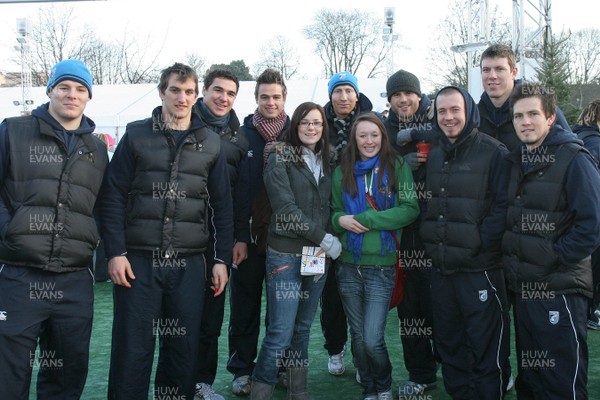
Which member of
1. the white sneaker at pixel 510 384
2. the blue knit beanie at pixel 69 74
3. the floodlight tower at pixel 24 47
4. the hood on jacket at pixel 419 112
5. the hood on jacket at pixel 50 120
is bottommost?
the white sneaker at pixel 510 384

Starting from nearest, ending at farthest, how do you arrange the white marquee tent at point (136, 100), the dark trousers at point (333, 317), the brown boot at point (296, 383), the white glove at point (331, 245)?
the white glove at point (331, 245) < the brown boot at point (296, 383) < the dark trousers at point (333, 317) < the white marquee tent at point (136, 100)

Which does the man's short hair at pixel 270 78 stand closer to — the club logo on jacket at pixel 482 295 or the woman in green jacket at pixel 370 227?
the woman in green jacket at pixel 370 227

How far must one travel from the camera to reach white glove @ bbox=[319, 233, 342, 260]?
383 centimetres

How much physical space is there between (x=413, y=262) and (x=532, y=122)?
1406mm

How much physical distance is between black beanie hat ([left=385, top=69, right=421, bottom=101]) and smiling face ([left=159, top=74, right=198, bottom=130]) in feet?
5.30

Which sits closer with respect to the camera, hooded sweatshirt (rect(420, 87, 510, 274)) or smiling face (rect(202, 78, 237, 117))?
hooded sweatshirt (rect(420, 87, 510, 274))

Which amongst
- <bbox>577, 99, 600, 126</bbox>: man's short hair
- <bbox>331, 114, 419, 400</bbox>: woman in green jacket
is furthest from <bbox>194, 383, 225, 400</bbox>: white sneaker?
<bbox>577, 99, 600, 126</bbox>: man's short hair

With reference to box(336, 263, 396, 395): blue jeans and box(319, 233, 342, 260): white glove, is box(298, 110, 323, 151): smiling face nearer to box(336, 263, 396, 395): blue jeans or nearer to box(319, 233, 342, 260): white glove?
box(319, 233, 342, 260): white glove

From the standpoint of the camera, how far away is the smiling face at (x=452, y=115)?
12.3 ft

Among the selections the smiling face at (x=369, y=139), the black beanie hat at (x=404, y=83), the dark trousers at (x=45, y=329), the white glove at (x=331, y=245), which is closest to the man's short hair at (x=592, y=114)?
the black beanie hat at (x=404, y=83)

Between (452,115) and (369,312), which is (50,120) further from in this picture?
(452,115)

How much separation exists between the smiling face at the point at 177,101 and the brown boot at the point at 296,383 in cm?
184

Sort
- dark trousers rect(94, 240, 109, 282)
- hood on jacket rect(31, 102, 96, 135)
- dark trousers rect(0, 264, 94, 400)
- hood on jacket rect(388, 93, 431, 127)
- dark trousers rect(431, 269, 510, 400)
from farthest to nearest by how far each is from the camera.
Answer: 1. dark trousers rect(94, 240, 109, 282)
2. hood on jacket rect(388, 93, 431, 127)
3. dark trousers rect(431, 269, 510, 400)
4. hood on jacket rect(31, 102, 96, 135)
5. dark trousers rect(0, 264, 94, 400)

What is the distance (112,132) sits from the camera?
1622 cm
